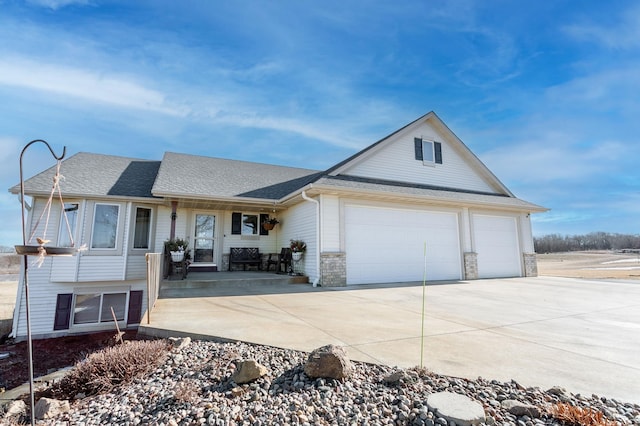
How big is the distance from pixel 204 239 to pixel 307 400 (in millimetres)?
9804

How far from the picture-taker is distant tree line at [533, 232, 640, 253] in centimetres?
5897

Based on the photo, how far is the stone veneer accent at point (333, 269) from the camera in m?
8.36

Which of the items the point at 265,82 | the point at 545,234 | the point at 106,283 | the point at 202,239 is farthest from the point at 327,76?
the point at 545,234

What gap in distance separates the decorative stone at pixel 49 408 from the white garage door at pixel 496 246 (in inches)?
460

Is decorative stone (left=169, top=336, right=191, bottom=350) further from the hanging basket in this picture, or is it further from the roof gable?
the roof gable

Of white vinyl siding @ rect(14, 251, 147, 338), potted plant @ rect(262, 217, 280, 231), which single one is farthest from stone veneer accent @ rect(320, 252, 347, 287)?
white vinyl siding @ rect(14, 251, 147, 338)

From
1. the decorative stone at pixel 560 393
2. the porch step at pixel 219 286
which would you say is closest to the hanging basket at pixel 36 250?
the decorative stone at pixel 560 393

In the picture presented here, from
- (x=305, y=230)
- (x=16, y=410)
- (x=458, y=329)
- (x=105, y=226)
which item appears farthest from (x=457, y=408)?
(x=105, y=226)

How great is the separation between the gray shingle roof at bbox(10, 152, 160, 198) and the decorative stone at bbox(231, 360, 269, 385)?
9.34m

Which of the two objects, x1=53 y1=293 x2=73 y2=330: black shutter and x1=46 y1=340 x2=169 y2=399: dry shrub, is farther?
x1=53 y1=293 x2=73 y2=330: black shutter

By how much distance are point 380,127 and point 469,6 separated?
6929 mm

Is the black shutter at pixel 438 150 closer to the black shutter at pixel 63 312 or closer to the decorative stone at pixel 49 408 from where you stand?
the decorative stone at pixel 49 408

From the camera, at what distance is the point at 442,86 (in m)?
11.8

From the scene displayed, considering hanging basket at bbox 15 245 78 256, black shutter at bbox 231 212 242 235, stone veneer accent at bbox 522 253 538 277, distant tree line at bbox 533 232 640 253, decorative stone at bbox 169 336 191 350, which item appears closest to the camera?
hanging basket at bbox 15 245 78 256
